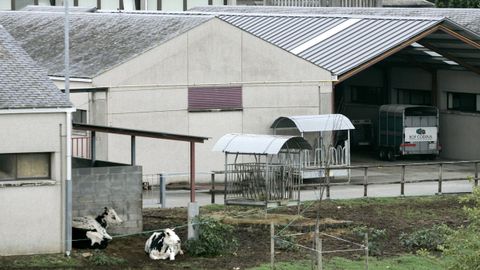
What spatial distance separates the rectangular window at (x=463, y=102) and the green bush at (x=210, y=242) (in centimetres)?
2381

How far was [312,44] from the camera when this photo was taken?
5000 centimetres

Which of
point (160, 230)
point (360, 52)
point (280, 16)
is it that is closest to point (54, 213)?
point (160, 230)

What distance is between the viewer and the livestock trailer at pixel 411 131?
167 feet

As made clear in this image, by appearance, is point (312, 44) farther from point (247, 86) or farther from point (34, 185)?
point (34, 185)

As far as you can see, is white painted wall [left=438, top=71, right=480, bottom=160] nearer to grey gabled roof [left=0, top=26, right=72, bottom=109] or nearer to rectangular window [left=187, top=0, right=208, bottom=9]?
rectangular window [left=187, top=0, right=208, bottom=9]

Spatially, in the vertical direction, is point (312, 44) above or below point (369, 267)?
above

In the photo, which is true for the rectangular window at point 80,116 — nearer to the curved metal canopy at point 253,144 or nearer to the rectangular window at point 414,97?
the curved metal canopy at point 253,144

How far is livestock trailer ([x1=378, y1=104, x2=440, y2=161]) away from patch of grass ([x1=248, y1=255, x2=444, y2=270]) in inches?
840

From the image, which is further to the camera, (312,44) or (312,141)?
(312,44)

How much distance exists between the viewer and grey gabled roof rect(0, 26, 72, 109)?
1099 inches

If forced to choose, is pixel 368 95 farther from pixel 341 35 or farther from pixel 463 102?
pixel 341 35

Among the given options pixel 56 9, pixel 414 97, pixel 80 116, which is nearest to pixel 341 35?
pixel 414 97

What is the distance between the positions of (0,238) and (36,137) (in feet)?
7.33

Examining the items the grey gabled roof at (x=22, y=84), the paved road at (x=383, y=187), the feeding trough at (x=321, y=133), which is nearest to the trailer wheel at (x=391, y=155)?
the paved road at (x=383, y=187)
